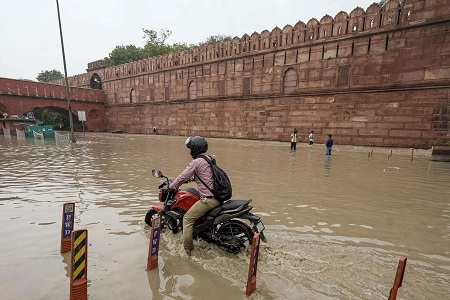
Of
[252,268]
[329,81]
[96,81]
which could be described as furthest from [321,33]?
[96,81]

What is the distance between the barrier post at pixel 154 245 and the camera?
2.72 m

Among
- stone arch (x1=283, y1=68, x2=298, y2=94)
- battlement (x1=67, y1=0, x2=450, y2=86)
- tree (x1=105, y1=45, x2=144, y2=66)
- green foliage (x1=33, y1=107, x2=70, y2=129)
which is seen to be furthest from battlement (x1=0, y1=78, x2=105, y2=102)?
stone arch (x1=283, y1=68, x2=298, y2=94)

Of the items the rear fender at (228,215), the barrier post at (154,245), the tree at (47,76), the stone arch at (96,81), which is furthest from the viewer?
the tree at (47,76)

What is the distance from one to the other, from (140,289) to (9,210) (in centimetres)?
367

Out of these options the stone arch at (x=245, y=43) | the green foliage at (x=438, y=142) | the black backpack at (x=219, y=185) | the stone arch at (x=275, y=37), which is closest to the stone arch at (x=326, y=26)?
the stone arch at (x=275, y=37)

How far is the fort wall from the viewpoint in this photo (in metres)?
15.3

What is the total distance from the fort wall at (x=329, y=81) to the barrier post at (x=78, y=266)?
61.3ft

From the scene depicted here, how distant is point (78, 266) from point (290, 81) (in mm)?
20849

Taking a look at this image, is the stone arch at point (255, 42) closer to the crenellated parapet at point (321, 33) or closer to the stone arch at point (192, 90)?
the crenellated parapet at point (321, 33)

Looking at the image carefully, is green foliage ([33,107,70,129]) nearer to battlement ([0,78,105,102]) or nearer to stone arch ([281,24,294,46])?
battlement ([0,78,105,102])

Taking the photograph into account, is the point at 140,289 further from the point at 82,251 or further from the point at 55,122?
the point at 55,122

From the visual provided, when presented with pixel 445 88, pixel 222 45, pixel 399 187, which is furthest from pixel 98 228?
pixel 222 45

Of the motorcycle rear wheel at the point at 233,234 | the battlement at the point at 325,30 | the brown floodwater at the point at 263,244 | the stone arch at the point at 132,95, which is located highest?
the battlement at the point at 325,30

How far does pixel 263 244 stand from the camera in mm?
3334
